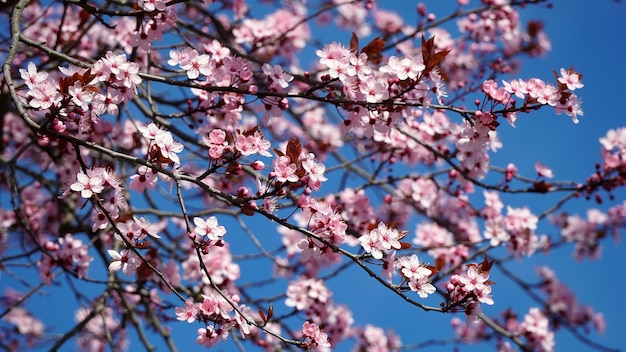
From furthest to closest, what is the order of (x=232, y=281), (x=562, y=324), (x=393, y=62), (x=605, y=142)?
(x=562, y=324) < (x=232, y=281) < (x=605, y=142) < (x=393, y=62)

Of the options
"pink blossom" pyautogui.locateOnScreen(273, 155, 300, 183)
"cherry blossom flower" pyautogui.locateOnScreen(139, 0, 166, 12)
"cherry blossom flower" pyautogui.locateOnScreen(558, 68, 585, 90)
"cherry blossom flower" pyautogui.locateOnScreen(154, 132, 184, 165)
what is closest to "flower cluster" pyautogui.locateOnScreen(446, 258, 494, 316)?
"pink blossom" pyautogui.locateOnScreen(273, 155, 300, 183)

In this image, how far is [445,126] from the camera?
4.20m

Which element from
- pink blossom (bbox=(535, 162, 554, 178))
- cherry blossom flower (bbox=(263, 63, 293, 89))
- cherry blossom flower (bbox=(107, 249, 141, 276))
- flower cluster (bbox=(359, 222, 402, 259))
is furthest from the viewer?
pink blossom (bbox=(535, 162, 554, 178))

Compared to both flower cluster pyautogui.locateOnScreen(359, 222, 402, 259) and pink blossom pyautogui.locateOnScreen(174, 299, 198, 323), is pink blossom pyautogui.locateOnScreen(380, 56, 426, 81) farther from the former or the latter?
pink blossom pyautogui.locateOnScreen(174, 299, 198, 323)

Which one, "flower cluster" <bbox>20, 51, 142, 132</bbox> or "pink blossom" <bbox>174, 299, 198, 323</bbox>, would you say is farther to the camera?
"pink blossom" <bbox>174, 299, 198, 323</bbox>

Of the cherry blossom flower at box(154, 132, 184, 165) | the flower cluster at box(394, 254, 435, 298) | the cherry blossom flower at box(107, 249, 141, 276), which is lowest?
the flower cluster at box(394, 254, 435, 298)

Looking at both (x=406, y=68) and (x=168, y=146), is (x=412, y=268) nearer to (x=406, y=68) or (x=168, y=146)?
(x=406, y=68)

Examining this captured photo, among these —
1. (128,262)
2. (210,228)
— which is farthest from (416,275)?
(128,262)

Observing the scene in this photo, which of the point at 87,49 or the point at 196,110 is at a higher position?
the point at 87,49

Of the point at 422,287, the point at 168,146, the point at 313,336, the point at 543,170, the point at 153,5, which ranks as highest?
the point at 543,170

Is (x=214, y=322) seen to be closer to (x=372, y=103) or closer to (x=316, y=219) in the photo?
(x=316, y=219)

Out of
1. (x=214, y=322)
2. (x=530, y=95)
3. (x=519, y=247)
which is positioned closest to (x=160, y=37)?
(x=214, y=322)

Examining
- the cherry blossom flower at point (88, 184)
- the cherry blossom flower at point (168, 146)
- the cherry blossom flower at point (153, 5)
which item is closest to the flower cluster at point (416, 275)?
the cherry blossom flower at point (168, 146)

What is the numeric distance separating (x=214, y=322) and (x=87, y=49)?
2.83m
